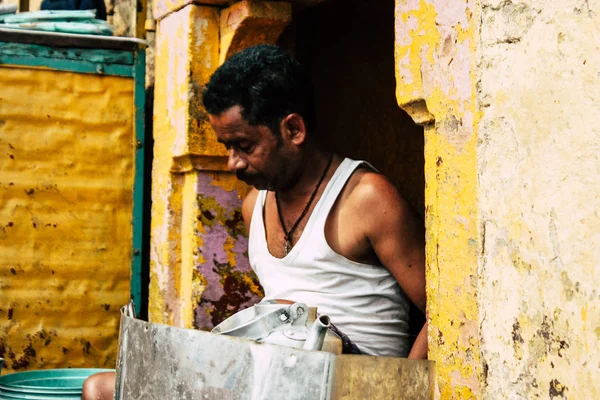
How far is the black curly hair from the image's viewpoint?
2922 millimetres

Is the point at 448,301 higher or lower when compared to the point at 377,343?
higher

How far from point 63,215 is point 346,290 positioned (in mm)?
1732

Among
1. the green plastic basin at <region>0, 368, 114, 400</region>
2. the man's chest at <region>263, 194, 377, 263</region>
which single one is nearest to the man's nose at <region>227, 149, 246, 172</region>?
the man's chest at <region>263, 194, 377, 263</region>

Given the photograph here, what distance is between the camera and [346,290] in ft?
9.25

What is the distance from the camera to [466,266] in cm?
207

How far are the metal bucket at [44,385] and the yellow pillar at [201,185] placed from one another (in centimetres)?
44

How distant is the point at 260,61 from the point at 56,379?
1480 millimetres

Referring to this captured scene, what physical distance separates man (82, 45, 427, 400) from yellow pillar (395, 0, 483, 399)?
1.46ft

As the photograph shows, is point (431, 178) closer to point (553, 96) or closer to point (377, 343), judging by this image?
point (553, 96)

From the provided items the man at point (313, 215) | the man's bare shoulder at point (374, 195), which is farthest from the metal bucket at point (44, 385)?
the man's bare shoulder at point (374, 195)

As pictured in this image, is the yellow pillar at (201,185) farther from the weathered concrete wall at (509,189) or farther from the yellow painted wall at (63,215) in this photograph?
the weathered concrete wall at (509,189)

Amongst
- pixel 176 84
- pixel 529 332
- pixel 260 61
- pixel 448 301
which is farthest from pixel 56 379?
pixel 529 332

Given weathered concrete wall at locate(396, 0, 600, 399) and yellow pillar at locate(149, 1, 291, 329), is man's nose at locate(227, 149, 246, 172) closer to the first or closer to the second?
yellow pillar at locate(149, 1, 291, 329)

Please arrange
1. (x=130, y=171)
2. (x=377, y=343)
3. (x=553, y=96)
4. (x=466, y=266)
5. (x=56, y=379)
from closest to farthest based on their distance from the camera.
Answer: (x=553, y=96) → (x=466, y=266) → (x=377, y=343) → (x=56, y=379) → (x=130, y=171)
